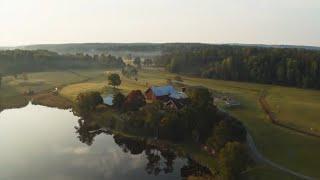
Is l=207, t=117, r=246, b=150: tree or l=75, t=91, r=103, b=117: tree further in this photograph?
l=75, t=91, r=103, b=117: tree

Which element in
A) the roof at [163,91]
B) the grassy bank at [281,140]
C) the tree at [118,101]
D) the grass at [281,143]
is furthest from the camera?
the roof at [163,91]

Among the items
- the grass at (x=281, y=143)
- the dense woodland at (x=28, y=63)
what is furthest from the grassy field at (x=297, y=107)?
the dense woodland at (x=28, y=63)

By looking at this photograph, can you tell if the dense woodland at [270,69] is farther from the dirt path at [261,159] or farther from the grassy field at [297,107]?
the dirt path at [261,159]

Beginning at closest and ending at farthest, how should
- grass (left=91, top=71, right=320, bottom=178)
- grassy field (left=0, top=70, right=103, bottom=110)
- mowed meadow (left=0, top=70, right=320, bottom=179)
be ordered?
grass (left=91, top=71, right=320, bottom=178) → mowed meadow (left=0, top=70, right=320, bottom=179) → grassy field (left=0, top=70, right=103, bottom=110)

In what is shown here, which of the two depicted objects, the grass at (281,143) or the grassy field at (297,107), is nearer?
the grass at (281,143)

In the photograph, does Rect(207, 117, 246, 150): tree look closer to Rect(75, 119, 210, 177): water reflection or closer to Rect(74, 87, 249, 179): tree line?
Rect(74, 87, 249, 179): tree line

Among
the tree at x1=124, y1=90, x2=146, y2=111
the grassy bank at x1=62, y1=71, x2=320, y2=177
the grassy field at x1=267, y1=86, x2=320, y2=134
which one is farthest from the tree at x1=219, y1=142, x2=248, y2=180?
the tree at x1=124, y1=90, x2=146, y2=111
